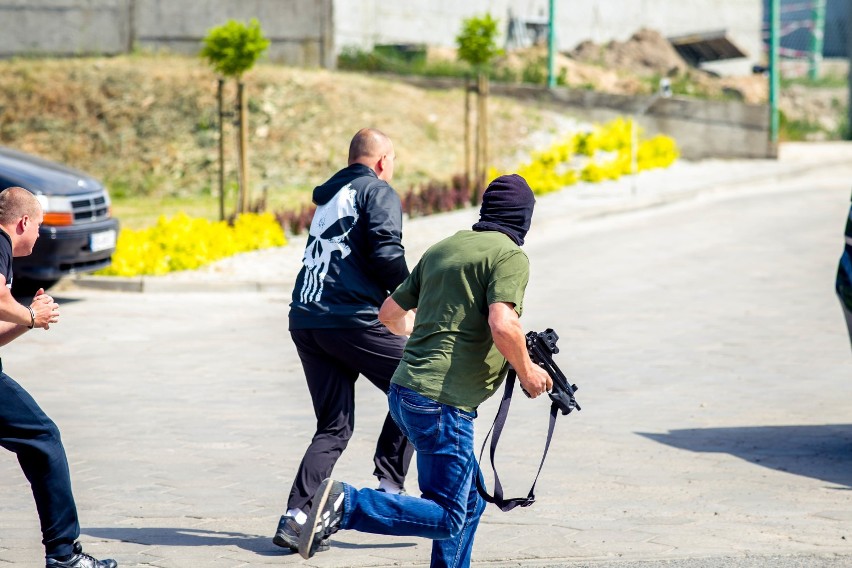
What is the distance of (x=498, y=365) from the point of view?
16.8 feet

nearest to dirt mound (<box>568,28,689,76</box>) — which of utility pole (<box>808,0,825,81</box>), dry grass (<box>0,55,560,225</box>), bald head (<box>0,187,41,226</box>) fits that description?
utility pole (<box>808,0,825,81</box>)

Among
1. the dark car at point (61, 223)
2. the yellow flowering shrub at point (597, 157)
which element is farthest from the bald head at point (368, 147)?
the yellow flowering shrub at point (597, 157)

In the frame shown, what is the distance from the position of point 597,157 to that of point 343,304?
64.1 feet

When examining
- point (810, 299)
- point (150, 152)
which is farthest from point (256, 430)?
point (150, 152)

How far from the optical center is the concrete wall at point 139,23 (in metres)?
27.2

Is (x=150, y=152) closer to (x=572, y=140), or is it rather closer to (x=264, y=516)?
(x=572, y=140)

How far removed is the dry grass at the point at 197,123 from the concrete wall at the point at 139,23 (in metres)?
0.50

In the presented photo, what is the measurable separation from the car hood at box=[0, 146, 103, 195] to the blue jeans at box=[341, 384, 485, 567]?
29.8 feet

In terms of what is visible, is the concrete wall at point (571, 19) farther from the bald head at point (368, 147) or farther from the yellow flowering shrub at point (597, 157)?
the bald head at point (368, 147)

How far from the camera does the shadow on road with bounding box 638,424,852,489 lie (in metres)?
7.57

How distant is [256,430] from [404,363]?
3.66m

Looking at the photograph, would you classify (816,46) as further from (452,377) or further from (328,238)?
(452,377)

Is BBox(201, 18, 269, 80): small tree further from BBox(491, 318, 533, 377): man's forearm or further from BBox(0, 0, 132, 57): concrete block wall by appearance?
BBox(491, 318, 533, 377): man's forearm

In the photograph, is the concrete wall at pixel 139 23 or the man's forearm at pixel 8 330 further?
the concrete wall at pixel 139 23
